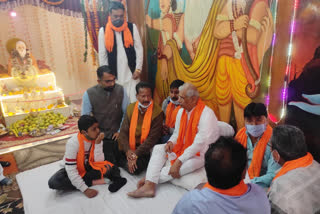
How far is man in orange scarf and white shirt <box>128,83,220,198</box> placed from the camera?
2.33 meters

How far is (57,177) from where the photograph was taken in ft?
7.61

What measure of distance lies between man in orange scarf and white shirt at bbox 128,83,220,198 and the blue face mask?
43cm

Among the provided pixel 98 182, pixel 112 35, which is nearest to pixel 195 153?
pixel 98 182

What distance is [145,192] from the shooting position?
2217mm

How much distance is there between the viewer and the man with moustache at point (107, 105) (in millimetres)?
3066

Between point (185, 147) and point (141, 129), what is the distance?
626mm

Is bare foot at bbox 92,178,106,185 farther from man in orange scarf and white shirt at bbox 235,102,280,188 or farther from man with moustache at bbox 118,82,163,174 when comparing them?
man in orange scarf and white shirt at bbox 235,102,280,188

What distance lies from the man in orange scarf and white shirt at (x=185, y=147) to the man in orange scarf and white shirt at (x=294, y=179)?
0.92m

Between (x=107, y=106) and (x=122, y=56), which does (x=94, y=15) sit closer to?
(x=122, y=56)

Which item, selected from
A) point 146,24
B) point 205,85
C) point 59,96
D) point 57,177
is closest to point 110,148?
point 57,177

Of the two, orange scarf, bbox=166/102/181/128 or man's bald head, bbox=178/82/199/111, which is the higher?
man's bald head, bbox=178/82/199/111

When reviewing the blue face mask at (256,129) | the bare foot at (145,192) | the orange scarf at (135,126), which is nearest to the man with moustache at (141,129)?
the orange scarf at (135,126)

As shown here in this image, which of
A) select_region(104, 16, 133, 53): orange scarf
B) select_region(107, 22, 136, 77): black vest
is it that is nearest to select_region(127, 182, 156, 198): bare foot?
select_region(107, 22, 136, 77): black vest

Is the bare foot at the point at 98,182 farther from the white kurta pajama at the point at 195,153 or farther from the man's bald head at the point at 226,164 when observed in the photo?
the man's bald head at the point at 226,164
